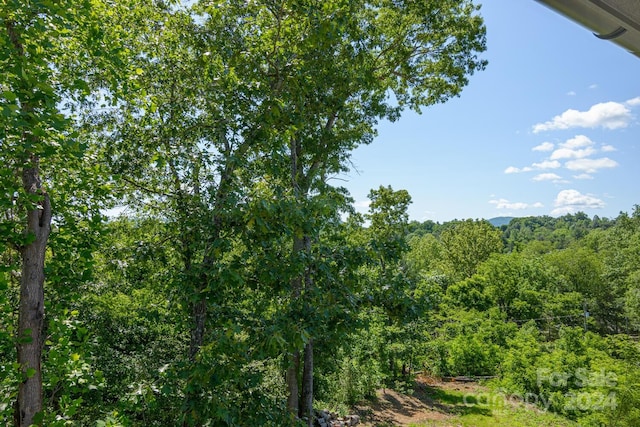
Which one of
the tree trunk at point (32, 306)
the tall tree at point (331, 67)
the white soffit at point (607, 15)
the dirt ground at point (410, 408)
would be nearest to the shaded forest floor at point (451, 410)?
the dirt ground at point (410, 408)

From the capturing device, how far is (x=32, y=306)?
3131 millimetres

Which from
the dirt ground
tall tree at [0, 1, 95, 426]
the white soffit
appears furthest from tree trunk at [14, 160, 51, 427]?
the dirt ground

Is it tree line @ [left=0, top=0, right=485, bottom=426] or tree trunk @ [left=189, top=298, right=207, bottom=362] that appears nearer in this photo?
tree line @ [left=0, top=0, right=485, bottom=426]

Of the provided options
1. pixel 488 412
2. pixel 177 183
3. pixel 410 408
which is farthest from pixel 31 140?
pixel 488 412

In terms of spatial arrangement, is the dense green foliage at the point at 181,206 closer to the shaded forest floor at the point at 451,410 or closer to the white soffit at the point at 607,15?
the white soffit at the point at 607,15

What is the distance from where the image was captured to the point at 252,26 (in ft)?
13.1

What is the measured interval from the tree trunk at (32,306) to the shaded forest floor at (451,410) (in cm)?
838

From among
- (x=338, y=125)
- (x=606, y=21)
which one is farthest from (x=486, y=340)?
(x=606, y=21)

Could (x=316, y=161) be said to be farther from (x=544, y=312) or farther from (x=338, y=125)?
(x=544, y=312)

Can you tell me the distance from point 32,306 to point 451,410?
1204 centimetres

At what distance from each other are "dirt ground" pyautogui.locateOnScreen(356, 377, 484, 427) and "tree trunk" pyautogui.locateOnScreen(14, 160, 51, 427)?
834cm

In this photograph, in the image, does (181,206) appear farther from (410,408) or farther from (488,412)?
(488,412)

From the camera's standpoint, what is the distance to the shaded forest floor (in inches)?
396

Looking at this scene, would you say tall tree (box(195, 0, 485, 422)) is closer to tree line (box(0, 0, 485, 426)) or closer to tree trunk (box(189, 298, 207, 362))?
tree line (box(0, 0, 485, 426))
